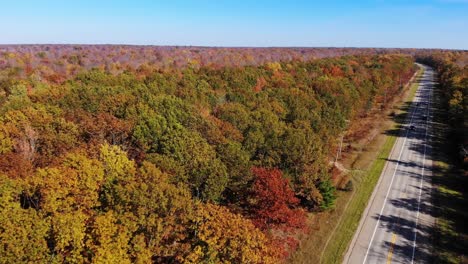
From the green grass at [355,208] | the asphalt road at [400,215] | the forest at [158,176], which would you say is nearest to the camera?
the forest at [158,176]

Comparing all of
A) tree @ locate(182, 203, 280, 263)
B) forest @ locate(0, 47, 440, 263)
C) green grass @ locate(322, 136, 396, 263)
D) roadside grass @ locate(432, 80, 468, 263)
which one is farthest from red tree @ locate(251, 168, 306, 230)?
roadside grass @ locate(432, 80, 468, 263)

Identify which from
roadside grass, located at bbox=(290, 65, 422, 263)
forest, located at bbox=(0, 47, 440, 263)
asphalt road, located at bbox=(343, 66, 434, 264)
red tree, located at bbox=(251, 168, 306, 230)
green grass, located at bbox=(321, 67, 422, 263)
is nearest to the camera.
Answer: forest, located at bbox=(0, 47, 440, 263)

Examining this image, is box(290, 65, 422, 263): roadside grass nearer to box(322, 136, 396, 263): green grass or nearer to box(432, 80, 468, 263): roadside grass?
box(322, 136, 396, 263): green grass

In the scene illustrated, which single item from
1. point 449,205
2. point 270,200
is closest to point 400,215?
point 449,205

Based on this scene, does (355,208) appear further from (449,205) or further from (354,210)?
(449,205)

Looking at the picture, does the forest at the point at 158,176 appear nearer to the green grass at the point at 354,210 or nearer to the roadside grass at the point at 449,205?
the green grass at the point at 354,210

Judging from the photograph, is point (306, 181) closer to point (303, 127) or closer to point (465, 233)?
point (303, 127)

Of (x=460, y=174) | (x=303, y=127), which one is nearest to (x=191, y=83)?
(x=303, y=127)

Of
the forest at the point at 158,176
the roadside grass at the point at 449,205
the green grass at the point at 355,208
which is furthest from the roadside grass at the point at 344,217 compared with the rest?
the roadside grass at the point at 449,205
